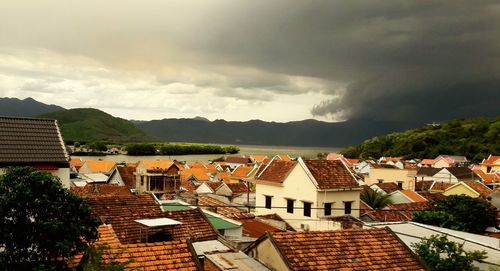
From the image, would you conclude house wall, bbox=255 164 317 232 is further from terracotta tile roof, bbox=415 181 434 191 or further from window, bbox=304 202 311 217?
terracotta tile roof, bbox=415 181 434 191

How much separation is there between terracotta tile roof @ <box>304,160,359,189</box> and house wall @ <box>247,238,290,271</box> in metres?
15.9

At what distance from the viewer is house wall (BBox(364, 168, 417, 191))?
55.2 meters

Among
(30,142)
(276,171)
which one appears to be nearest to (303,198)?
(276,171)

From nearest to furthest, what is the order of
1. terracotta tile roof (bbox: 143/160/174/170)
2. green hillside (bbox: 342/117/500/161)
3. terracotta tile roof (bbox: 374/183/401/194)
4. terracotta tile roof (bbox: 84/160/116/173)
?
terracotta tile roof (bbox: 374/183/401/194) → terracotta tile roof (bbox: 143/160/174/170) → terracotta tile roof (bbox: 84/160/116/173) → green hillside (bbox: 342/117/500/161)

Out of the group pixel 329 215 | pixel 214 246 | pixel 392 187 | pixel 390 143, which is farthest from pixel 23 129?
pixel 390 143

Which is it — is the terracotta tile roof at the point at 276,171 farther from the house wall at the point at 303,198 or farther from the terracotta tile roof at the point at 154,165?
the terracotta tile roof at the point at 154,165

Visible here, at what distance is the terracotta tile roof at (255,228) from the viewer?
2449 centimetres

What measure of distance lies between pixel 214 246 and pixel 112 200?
6.98 m

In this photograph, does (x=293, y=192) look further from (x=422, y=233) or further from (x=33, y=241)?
(x=33, y=241)

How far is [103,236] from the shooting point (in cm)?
1630

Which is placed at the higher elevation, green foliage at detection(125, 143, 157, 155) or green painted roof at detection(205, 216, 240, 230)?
green painted roof at detection(205, 216, 240, 230)

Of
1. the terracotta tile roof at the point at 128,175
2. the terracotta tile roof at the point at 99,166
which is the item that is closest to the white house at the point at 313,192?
the terracotta tile roof at the point at 128,175

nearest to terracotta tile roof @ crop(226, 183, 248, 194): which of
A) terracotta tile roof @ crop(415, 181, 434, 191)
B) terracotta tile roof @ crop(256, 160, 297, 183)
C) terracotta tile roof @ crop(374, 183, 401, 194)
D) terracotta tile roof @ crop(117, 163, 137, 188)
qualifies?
terracotta tile roof @ crop(256, 160, 297, 183)

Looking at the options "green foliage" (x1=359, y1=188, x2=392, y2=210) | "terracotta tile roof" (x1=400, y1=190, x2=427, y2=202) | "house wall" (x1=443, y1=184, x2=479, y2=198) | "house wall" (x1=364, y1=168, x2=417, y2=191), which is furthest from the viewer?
"house wall" (x1=364, y1=168, x2=417, y2=191)
